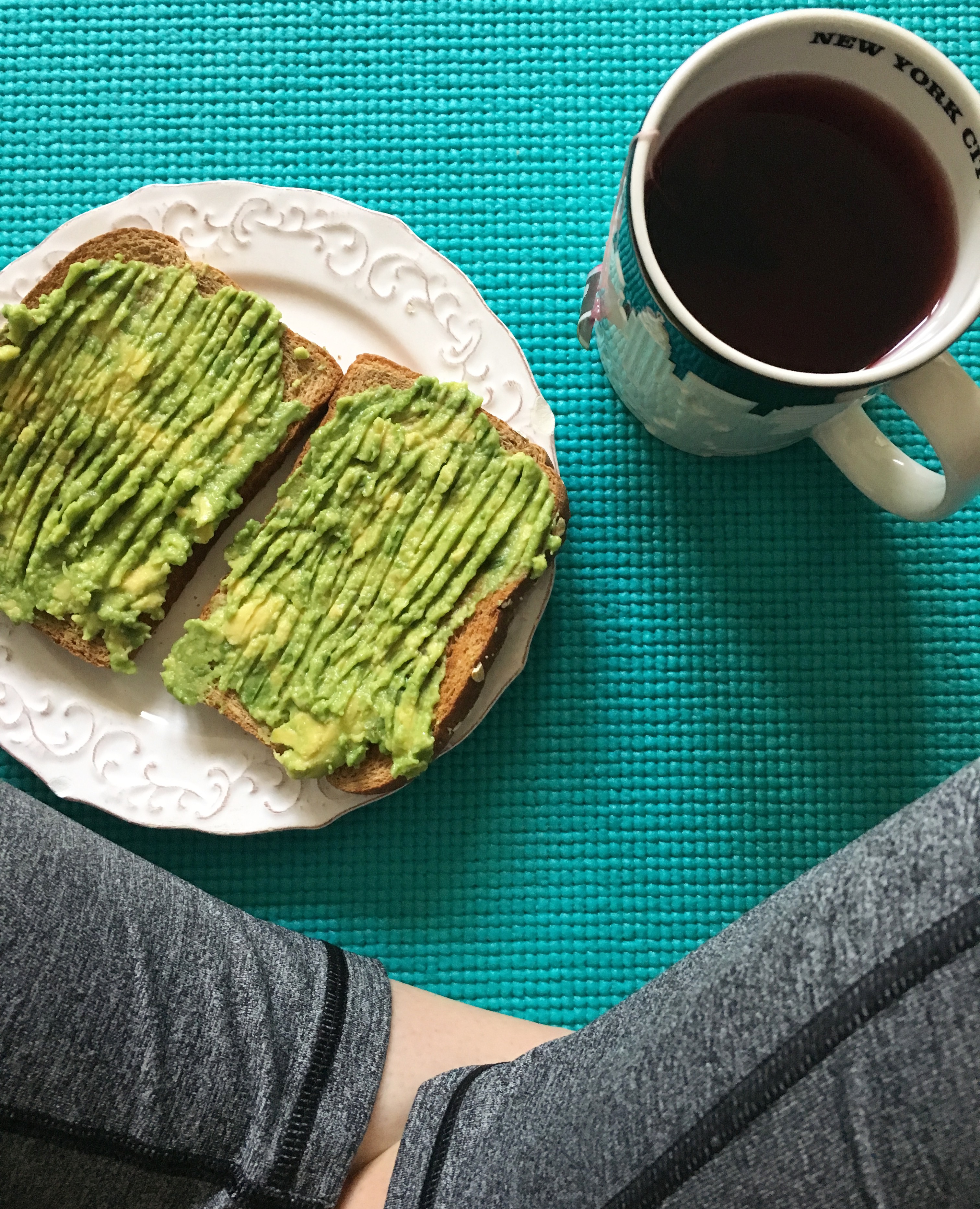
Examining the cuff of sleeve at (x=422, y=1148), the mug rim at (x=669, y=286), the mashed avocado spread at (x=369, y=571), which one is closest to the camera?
the mug rim at (x=669, y=286)

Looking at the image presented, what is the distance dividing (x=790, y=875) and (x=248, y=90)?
103cm

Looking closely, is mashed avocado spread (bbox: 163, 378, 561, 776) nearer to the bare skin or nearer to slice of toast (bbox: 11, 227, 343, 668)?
slice of toast (bbox: 11, 227, 343, 668)

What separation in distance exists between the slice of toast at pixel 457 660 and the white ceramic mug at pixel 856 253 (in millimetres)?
222

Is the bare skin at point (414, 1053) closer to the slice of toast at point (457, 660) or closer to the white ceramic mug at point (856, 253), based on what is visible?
the slice of toast at point (457, 660)

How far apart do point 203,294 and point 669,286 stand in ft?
1.69

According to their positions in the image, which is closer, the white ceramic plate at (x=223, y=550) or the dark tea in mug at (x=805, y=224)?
the dark tea in mug at (x=805, y=224)

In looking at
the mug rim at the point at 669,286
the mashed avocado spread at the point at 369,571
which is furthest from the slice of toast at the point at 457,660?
the mug rim at the point at 669,286

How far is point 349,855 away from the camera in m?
1.02

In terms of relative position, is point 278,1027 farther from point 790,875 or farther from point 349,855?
point 790,875

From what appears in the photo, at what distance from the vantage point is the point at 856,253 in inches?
29.1

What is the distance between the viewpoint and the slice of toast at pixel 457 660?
935mm

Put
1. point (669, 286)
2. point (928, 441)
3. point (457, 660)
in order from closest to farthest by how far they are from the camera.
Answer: point (669, 286), point (928, 441), point (457, 660)

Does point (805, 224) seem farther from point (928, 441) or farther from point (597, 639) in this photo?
point (597, 639)

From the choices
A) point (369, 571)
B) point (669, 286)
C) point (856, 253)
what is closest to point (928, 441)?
point (856, 253)
